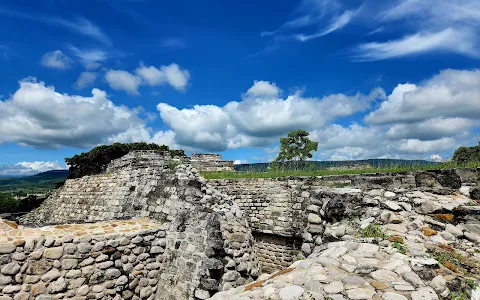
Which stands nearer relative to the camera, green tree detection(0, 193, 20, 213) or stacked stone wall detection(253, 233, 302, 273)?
stacked stone wall detection(253, 233, 302, 273)

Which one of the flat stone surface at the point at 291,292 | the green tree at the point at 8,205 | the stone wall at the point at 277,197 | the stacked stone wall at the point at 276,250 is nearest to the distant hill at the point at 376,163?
the stone wall at the point at 277,197

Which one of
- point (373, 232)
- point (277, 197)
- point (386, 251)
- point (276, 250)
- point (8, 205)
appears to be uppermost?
point (277, 197)

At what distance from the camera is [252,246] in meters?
7.67

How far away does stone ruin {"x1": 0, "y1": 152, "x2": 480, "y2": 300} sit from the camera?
11.7ft

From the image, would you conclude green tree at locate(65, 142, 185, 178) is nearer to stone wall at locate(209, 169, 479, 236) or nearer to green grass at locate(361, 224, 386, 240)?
stone wall at locate(209, 169, 479, 236)

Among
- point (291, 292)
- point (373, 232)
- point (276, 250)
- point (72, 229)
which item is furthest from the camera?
point (276, 250)

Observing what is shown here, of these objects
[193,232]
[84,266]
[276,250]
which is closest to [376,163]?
[276,250]

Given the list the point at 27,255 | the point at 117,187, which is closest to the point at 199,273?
the point at 27,255

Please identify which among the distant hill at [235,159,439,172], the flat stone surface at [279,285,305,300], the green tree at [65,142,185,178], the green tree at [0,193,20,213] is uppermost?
the green tree at [65,142,185,178]

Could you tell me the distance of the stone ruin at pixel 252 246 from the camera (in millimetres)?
3574

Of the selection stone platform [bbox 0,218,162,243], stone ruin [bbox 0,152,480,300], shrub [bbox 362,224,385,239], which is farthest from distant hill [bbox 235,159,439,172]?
stone platform [bbox 0,218,162,243]

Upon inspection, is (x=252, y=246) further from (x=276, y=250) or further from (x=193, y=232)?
(x=276, y=250)

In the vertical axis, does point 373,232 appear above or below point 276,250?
above

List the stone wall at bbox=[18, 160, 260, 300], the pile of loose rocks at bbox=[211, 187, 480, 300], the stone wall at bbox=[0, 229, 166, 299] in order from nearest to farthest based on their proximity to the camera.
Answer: the pile of loose rocks at bbox=[211, 187, 480, 300], the stone wall at bbox=[0, 229, 166, 299], the stone wall at bbox=[18, 160, 260, 300]
